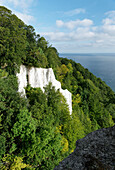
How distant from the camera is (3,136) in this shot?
43.1ft

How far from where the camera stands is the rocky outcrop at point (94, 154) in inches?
240

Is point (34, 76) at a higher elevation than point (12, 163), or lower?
higher

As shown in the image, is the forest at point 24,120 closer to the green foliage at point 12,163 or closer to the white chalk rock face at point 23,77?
the green foliage at point 12,163

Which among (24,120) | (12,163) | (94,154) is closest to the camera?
(94,154)

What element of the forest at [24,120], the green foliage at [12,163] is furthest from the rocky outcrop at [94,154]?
the green foliage at [12,163]

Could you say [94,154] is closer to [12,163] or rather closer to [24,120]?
[24,120]

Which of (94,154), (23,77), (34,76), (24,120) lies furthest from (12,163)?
(34,76)

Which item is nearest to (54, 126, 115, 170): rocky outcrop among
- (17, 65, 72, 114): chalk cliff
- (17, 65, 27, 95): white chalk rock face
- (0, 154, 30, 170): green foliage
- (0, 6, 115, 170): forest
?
(0, 6, 115, 170): forest

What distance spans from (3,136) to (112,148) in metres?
12.1

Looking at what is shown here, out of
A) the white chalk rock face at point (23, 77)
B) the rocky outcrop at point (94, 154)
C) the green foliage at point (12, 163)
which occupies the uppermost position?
the white chalk rock face at point (23, 77)

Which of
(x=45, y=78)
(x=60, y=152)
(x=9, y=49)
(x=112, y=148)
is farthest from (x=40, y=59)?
(x=112, y=148)

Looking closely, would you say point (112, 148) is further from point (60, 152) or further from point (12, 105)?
point (60, 152)

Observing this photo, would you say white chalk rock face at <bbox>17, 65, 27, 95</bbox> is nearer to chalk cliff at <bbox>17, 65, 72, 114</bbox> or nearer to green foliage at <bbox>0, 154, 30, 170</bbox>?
chalk cliff at <bbox>17, 65, 72, 114</bbox>

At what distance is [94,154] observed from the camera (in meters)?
6.71
